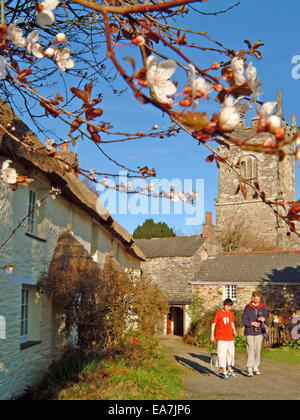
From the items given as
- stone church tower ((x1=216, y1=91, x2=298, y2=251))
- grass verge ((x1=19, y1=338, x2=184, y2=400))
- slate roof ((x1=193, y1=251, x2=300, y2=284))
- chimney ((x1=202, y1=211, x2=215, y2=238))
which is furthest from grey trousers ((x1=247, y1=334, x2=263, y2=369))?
stone church tower ((x1=216, y1=91, x2=298, y2=251))

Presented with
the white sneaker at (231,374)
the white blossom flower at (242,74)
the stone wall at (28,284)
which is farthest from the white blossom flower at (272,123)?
the white sneaker at (231,374)

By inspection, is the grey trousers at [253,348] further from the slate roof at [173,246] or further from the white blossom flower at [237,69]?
the slate roof at [173,246]

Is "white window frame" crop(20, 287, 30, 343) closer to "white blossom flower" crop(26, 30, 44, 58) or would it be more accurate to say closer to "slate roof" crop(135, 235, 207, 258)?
"white blossom flower" crop(26, 30, 44, 58)

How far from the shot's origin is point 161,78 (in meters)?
1.67

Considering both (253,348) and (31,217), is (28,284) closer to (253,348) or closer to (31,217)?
(31,217)

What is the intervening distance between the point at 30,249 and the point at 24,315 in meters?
1.31

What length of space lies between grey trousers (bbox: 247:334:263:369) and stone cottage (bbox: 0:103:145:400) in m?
4.25

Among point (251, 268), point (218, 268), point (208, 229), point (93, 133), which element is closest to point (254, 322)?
point (93, 133)

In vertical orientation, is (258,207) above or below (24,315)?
above

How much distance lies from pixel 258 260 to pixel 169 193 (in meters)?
24.1

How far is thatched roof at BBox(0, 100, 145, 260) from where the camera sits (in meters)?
6.59

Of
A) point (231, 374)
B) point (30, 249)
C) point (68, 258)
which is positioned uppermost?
point (30, 249)

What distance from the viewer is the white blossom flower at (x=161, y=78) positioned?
1.59 metres
